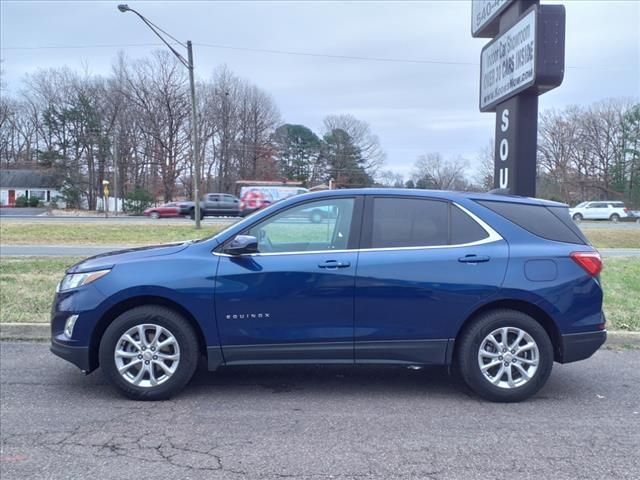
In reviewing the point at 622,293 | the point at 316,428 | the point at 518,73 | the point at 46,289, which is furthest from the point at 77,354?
the point at 622,293

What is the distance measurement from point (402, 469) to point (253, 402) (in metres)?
1.59

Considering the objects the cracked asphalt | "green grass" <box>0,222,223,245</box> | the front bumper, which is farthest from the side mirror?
"green grass" <box>0,222,223,245</box>

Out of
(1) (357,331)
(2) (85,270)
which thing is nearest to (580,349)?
(1) (357,331)

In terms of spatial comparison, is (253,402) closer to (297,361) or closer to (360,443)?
(297,361)

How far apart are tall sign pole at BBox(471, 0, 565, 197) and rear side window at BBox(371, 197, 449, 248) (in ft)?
11.6

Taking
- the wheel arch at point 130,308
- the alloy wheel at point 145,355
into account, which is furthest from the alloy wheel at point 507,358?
the alloy wheel at point 145,355

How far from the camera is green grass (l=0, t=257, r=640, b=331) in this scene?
7312mm

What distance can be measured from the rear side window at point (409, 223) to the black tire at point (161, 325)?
5.62ft

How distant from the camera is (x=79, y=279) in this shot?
Answer: 473cm

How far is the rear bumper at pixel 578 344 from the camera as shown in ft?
15.5

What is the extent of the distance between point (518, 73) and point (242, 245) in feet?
17.2

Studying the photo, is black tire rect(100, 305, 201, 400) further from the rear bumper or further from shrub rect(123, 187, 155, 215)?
shrub rect(123, 187, 155, 215)

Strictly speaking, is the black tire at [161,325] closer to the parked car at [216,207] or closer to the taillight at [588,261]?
the taillight at [588,261]

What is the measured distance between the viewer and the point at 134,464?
3.56m
